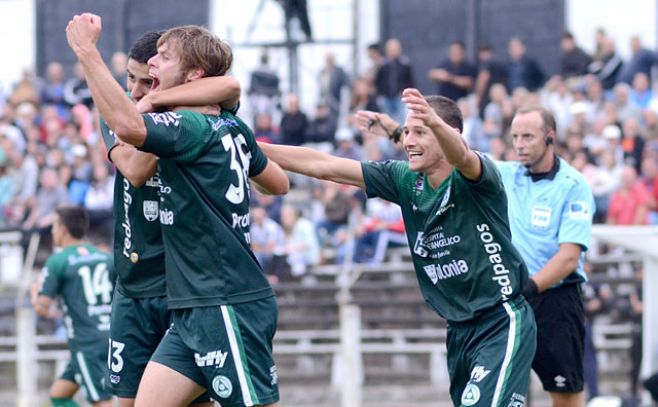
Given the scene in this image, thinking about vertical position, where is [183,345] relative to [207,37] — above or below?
below

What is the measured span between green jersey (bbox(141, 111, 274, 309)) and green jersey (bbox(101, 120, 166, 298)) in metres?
0.22

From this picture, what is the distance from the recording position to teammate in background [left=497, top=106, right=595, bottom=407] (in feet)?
25.5

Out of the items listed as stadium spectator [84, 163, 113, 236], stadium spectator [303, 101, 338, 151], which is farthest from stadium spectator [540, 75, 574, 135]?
stadium spectator [84, 163, 113, 236]

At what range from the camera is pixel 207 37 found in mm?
5875

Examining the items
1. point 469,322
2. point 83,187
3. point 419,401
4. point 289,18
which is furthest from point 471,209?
point 289,18

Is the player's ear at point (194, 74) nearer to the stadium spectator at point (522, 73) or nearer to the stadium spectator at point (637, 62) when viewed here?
the stadium spectator at point (637, 62)

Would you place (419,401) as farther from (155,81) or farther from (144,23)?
(144,23)

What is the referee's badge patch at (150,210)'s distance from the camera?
6082mm

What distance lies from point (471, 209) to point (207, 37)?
158cm

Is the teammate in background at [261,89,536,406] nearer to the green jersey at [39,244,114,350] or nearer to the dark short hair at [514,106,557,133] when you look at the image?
the dark short hair at [514,106,557,133]

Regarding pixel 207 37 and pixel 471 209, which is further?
pixel 471 209

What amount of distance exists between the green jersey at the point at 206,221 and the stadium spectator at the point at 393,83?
12.9m

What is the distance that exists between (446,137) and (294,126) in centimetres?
1263

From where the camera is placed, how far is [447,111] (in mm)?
6535
